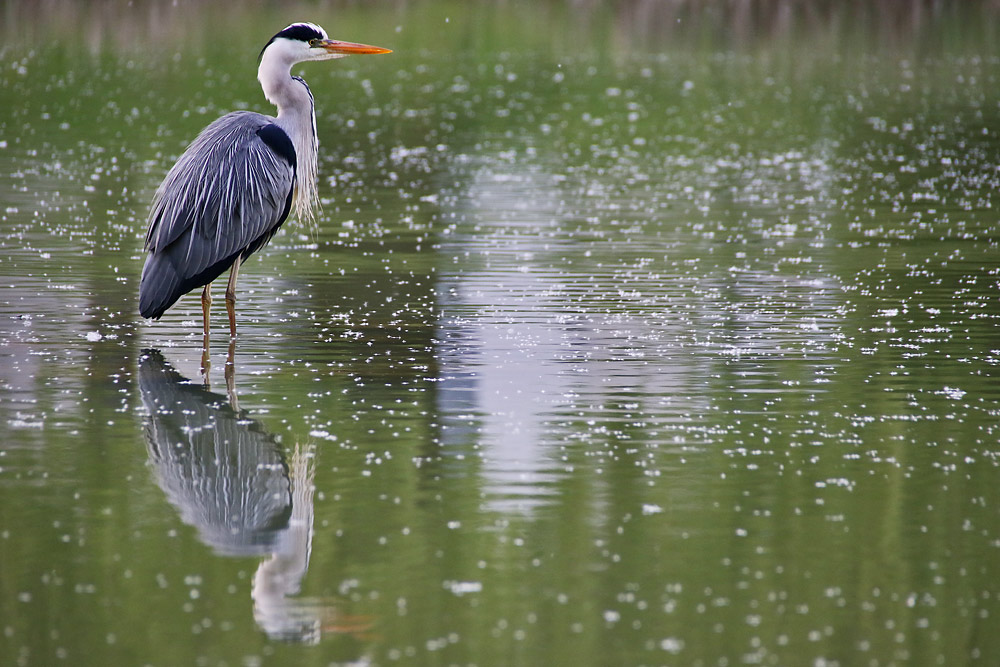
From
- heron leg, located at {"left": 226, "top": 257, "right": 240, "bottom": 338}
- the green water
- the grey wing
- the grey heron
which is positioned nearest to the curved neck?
the grey heron

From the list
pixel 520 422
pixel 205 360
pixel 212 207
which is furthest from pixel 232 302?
pixel 520 422

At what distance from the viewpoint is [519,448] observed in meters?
7.98

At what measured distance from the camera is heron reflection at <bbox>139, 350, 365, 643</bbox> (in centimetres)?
583

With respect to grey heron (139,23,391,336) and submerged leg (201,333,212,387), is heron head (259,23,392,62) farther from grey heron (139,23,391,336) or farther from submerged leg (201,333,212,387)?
submerged leg (201,333,212,387)

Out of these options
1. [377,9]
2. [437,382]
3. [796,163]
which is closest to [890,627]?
[437,382]

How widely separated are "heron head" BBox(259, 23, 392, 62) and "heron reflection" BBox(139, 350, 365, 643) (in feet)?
9.62

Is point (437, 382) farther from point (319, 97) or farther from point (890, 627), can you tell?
point (319, 97)

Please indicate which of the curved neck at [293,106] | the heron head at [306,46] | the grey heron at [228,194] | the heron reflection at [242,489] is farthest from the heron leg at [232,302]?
the heron head at [306,46]

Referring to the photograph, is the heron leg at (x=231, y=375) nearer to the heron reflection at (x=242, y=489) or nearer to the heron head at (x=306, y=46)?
the heron reflection at (x=242, y=489)

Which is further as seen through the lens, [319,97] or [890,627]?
[319,97]

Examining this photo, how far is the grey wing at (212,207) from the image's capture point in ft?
33.8

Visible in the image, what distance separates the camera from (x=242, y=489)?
7285mm

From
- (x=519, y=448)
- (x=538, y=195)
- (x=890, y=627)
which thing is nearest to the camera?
(x=890, y=627)

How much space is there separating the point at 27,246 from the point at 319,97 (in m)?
18.5
